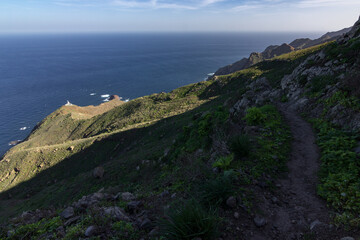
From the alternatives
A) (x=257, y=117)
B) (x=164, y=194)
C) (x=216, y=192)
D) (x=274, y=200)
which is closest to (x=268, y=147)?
(x=274, y=200)

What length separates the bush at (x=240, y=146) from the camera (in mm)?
7113

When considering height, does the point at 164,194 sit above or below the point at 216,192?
below

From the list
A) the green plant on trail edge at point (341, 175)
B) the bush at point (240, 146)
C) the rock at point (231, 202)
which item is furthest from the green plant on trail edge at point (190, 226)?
the bush at point (240, 146)

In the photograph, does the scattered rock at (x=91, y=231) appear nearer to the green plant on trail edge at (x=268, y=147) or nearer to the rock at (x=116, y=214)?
the rock at (x=116, y=214)

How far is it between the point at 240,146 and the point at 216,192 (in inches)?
111

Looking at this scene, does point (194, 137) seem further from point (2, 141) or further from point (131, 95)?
point (131, 95)

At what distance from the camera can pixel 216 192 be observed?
16.0 ft

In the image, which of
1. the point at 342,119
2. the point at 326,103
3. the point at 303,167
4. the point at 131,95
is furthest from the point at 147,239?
the point at 131,95

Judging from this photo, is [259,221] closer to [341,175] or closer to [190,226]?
[190,226]

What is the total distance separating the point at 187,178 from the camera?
6766 mm

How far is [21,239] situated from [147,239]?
4078mm

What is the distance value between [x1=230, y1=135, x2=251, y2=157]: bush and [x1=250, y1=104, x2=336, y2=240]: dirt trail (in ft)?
4.75

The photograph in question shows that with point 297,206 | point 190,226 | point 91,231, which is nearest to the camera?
point 190,226

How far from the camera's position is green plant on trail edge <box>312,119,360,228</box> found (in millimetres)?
4484
